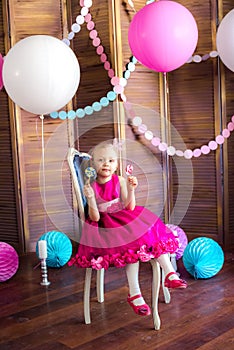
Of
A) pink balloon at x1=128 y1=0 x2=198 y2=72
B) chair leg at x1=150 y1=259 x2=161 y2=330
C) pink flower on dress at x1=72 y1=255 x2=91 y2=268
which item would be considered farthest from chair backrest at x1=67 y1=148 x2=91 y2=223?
pink balloon at x1=128 y1=0 x2=198 y2=72

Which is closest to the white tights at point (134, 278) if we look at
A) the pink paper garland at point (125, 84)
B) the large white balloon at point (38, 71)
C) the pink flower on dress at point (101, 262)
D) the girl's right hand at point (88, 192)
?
the pink flower on dress at point (101, 262)

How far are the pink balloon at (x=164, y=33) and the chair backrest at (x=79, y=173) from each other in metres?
0.77

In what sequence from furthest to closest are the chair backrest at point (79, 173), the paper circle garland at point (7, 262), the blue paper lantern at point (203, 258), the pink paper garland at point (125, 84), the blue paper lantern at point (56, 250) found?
the pink paper garland at point (125, 84), the blue paper lantern at point (56, 250), the paper circle garland at point (7, 262), the blue paper lantern at point (203, 258), the chair backrest at point (79, 173)

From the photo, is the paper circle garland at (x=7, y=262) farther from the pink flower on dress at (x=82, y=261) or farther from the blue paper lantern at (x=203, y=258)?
the blue paper lantern at (x=203, y=258)

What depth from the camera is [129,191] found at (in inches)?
93.2

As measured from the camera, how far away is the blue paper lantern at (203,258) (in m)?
2.90

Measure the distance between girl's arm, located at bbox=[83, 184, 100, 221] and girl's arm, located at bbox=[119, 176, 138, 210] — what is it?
0.15 m

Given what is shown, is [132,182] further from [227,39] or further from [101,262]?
[227,39]

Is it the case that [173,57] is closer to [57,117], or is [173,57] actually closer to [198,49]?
[198,49]

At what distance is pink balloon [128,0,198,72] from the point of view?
2732mm

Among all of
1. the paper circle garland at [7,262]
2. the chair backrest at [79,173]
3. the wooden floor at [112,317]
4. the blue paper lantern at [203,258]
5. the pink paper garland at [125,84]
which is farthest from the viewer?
the pink paper garland at [125,84]

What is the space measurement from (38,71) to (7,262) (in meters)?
1.23

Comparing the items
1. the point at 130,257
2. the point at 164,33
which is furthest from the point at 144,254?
the point at 164,33

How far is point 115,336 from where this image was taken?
225 centimetres
